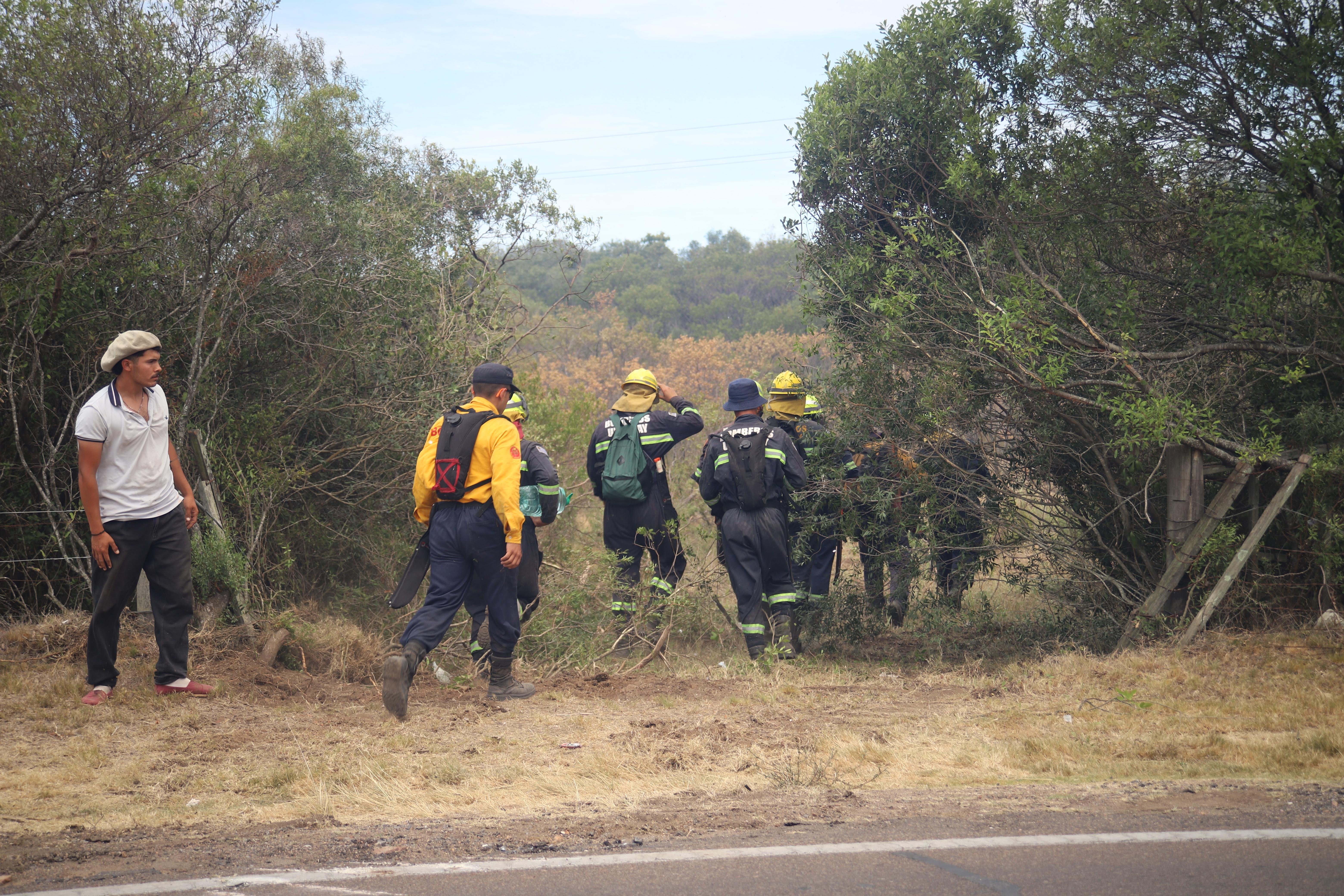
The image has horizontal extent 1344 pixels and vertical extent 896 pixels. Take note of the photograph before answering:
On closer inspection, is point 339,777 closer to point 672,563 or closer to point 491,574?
point 491,574

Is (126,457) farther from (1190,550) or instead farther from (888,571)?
(1190,550)

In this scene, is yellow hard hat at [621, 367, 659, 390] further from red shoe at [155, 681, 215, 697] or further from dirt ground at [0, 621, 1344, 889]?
red shoe at [155, 681, 215, 697]

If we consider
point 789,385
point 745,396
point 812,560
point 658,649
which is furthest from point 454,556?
point 812,560

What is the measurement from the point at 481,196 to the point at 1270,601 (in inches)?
366

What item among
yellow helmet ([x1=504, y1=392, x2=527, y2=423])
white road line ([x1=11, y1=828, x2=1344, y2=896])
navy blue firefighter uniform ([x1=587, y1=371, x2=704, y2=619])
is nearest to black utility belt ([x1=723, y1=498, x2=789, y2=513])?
navy blue firefighter uniform ([x1=587, y1=371, x2=704, y2=619])

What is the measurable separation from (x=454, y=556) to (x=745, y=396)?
112 inches

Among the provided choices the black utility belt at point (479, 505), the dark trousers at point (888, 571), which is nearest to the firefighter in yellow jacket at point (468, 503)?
the black utility belt at point (479, 505)

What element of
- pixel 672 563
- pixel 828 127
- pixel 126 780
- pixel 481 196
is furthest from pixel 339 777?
pixel 481 196

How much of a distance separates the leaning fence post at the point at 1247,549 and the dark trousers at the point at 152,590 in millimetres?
5949

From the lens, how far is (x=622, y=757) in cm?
501

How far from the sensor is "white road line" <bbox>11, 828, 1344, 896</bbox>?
342 centimetres

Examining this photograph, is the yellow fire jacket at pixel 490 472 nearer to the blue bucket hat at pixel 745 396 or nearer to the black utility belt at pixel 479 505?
the black utility belt at pixel 479 505

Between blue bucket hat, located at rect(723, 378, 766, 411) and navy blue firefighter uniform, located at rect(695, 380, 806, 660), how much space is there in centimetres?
4

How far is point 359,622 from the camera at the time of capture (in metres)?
8.91
